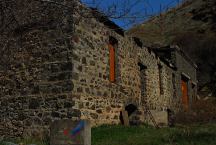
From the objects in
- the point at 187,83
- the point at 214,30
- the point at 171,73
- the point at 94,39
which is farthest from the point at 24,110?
the point at 214,30

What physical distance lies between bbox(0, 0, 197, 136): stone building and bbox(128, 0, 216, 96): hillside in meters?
15.4

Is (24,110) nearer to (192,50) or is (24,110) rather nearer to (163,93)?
(163,93)

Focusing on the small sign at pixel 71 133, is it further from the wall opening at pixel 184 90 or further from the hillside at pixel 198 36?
the hillside at pixel 198 36

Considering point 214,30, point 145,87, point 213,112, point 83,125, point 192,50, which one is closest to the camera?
point 83,125

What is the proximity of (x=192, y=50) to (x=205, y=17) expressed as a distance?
9741 mm

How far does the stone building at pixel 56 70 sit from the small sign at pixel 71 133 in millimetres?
4168

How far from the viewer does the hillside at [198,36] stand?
1401 inches

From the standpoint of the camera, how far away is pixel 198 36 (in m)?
40.6

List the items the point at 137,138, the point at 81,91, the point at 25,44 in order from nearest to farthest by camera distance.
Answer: the point at 137,138 < the point at 81,91 < the point at 25,44

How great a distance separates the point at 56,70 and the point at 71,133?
5.14 meters

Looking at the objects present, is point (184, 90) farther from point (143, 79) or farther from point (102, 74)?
point (102, 74)

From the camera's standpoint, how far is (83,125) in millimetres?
7398

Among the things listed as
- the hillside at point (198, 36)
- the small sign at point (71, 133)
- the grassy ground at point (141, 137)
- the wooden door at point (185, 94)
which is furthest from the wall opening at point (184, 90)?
the small sign at point (71, 133)

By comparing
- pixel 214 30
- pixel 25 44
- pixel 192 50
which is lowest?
pixel 25 44
